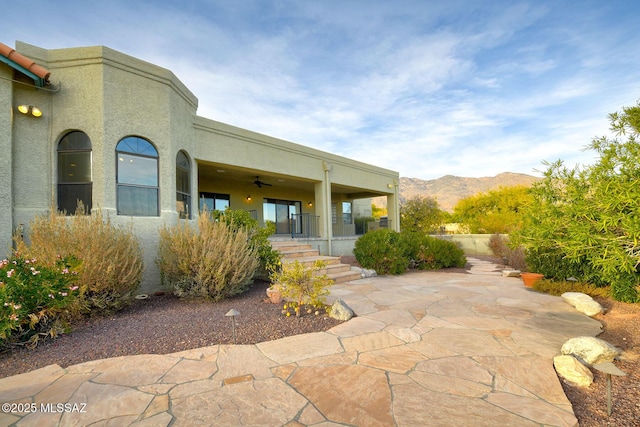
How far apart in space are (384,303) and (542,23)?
725 centimetres

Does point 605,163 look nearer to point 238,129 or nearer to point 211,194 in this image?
point 238,129

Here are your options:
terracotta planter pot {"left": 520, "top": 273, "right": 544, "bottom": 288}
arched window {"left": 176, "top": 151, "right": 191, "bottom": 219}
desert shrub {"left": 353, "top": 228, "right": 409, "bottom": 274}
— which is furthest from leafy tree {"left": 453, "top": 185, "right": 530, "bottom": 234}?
arched window {"left": 176, "top": 151, "right": 191, "bottom": 219}

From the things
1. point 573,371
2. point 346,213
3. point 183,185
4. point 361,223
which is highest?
point 183,185

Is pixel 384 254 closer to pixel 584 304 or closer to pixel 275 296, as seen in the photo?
pixel 275 296

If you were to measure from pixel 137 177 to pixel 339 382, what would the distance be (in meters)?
6.35

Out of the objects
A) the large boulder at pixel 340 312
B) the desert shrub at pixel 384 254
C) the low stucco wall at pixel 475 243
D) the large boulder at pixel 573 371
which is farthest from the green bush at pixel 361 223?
the large boulder at pixel 573 371

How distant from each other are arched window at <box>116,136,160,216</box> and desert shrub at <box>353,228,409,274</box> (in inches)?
220

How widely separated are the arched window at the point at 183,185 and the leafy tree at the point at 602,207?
7.40 meters

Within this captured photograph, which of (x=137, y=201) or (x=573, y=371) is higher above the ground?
(x=137, y=201)

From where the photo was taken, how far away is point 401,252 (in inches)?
311

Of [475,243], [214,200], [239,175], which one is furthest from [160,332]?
[475,243]

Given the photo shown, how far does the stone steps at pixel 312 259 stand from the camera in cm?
694

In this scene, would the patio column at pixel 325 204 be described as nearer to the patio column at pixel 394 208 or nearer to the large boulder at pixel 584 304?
the patio column at pixel 394 208

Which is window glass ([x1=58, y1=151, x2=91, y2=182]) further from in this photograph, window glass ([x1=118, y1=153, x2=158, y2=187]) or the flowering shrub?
Answer: the flowering shrub
